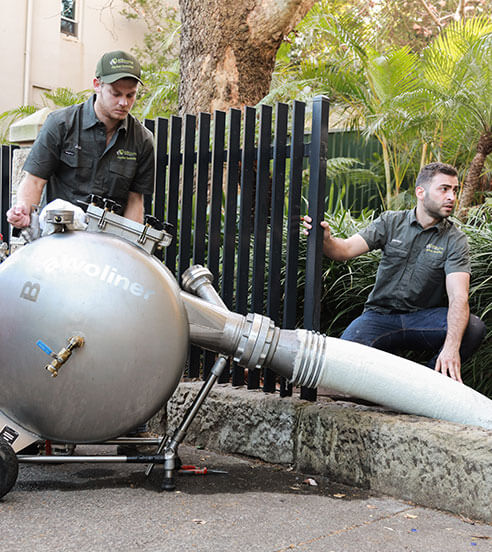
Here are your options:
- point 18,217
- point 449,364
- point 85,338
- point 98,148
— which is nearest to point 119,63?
point 98,148

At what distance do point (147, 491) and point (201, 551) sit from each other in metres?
0.70

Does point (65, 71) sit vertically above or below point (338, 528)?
above

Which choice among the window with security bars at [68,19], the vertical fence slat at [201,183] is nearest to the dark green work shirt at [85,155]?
the vertical fence slat at [201,183]

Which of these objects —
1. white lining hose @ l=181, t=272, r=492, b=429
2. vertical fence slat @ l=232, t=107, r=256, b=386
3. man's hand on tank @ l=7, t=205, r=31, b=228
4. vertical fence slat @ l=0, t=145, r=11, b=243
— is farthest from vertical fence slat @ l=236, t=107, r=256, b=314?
vertical fence slat @ l=0, t=145, r=11, b=243

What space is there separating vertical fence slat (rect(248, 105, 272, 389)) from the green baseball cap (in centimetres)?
73

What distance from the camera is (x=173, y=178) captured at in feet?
13.8

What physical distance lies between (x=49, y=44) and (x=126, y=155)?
12.9 meters

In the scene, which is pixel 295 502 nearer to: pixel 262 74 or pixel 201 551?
pixel 201 551

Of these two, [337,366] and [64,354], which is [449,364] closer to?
[337,366]

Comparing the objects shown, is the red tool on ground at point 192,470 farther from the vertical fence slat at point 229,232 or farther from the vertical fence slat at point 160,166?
the vertical fence slat at point 160,166

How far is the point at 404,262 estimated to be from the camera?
392 centimetres

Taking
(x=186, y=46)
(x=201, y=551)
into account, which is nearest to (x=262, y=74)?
(x=186, y=46)

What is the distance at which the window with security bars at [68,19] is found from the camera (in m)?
15.6

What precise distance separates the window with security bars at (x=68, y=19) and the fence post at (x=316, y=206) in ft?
45.1
